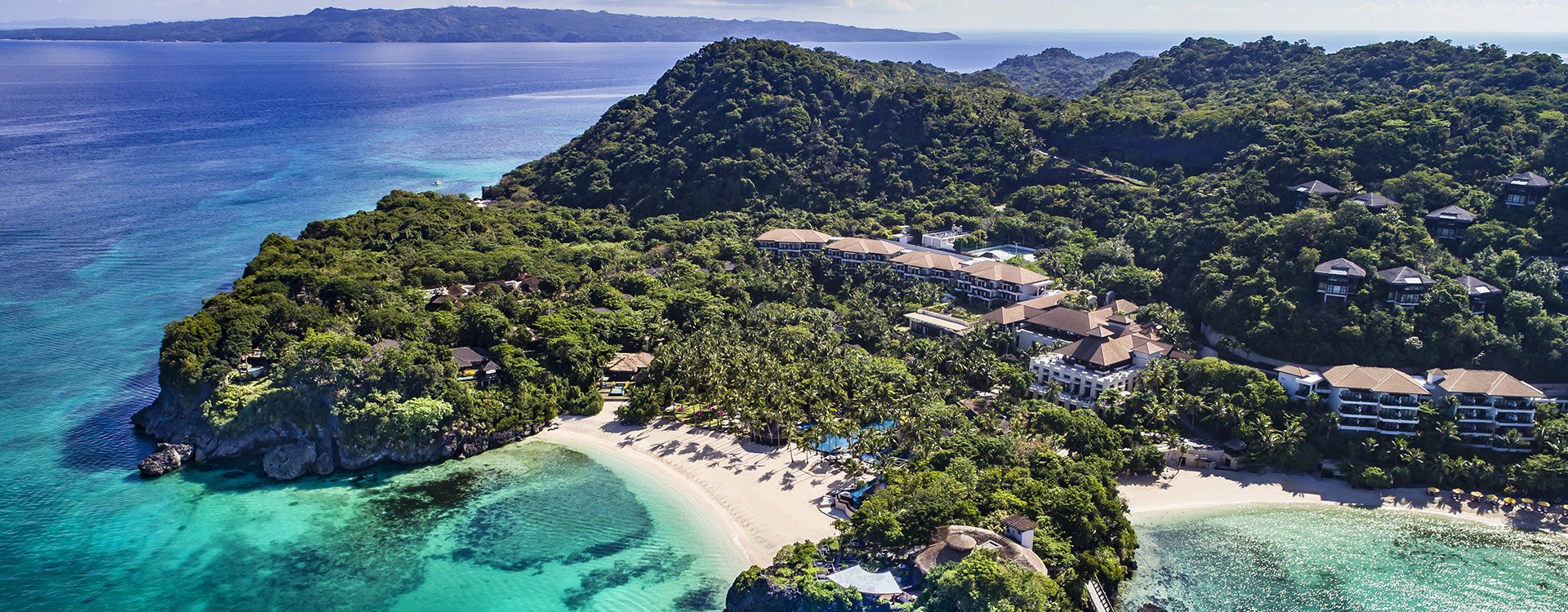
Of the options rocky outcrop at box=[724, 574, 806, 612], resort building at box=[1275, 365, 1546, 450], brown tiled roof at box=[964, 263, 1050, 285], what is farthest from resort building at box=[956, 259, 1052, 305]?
rocky outcrop at box=[724, 574, 806, 612]

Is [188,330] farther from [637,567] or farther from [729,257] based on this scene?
[729,257]

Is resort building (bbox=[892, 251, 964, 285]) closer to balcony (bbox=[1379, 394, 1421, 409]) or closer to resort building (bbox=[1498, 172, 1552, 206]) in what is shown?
balcony (bbox=[1379, 394, 1421, 409])

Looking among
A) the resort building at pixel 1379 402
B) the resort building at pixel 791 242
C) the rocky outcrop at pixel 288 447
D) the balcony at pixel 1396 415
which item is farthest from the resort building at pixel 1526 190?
the rocky outcrop at pixel 288 447

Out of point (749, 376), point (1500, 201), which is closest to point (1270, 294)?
point (1500, 201)

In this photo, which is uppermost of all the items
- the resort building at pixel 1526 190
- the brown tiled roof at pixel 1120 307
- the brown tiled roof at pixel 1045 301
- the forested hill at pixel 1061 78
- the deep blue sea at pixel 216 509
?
the forested hill at pixel 1061 78

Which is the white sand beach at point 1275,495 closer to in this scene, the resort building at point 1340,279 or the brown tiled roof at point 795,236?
the resort building at point 1340,279

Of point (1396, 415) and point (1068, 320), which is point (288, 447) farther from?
point (1396, 415)
